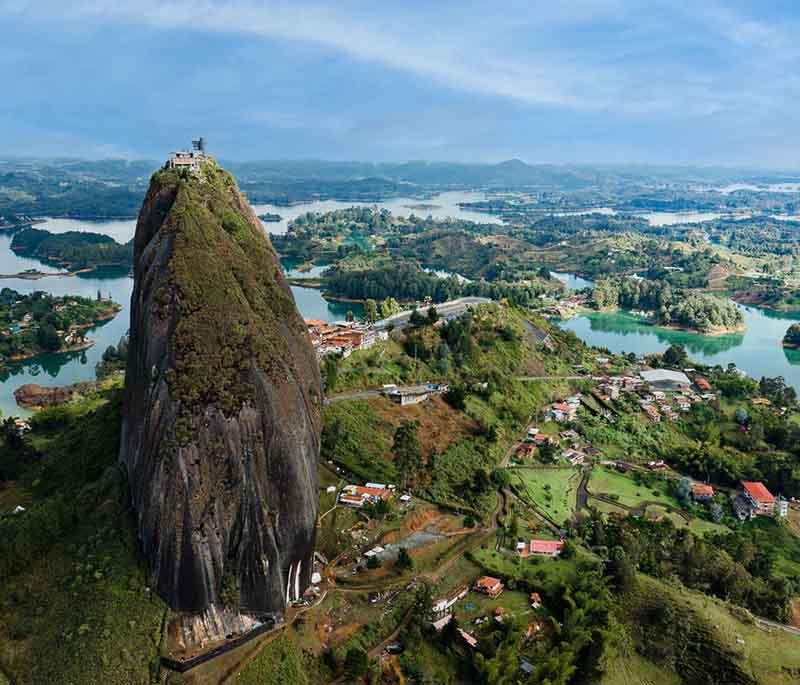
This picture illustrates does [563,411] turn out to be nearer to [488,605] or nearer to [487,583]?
[487,583]

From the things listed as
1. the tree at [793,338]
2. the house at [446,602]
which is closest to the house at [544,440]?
the house at [446,602]

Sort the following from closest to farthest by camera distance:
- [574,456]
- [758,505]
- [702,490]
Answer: [758,505], [702,490], [574,456]

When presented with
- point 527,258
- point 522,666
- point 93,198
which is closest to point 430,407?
point 522,666

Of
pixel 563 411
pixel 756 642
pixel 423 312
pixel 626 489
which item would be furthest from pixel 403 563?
pixel 423 312

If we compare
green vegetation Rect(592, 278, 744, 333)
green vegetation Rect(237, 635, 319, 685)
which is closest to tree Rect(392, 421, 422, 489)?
green vegetation Rect(237, 635, 319, 685)

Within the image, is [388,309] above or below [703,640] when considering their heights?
above

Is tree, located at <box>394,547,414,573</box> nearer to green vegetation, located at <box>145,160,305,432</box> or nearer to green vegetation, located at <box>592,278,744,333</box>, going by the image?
green vegetation, located at <box>145,160,305,432</box>

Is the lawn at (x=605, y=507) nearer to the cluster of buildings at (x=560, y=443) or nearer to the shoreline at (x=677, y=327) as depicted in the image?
the cluster of buildings at (x=560, y=443)
